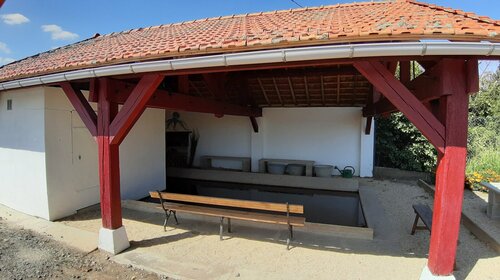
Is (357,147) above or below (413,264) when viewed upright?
above

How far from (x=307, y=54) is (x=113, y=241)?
129 inches

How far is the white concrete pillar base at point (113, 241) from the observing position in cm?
373

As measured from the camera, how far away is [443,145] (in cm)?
257

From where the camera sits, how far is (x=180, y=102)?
17.1ft

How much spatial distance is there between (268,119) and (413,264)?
6941 millimetres

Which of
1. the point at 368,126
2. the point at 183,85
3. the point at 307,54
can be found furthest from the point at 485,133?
the point at 307,54

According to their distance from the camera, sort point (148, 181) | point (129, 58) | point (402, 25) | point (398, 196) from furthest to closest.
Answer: point (148, 181) → point (398, 196) → point (129, 58) → point (402, 25)

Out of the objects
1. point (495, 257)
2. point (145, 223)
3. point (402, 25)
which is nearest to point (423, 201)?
point (495, 257)

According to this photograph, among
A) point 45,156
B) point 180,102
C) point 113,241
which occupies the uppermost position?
point 180,102

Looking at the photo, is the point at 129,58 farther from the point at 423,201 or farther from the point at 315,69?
the point at 423,201

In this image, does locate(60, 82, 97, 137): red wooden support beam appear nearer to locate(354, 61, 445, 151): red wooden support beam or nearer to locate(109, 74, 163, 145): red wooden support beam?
locate(109, 74, 163, 145): red wooden support beam

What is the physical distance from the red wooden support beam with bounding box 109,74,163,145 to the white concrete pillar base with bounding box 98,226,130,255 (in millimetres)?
1187

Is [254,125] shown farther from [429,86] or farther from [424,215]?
[429,86]

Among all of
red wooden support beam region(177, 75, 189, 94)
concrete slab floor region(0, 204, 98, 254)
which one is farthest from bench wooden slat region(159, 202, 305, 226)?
red wooden support beam region(177, 75, 189, 94)
